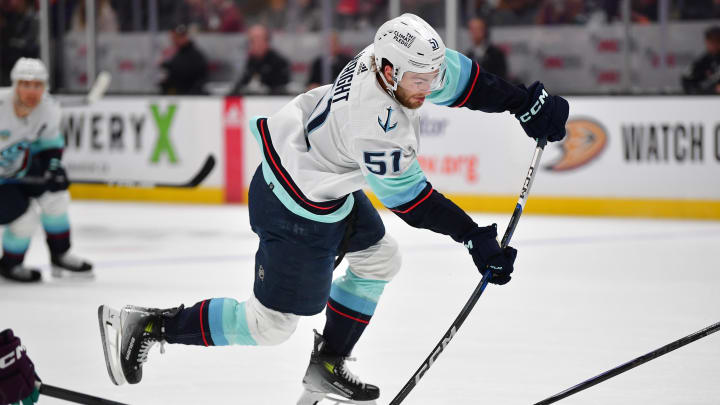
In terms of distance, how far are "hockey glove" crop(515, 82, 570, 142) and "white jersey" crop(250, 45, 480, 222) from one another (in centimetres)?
19

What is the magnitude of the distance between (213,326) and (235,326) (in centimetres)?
6

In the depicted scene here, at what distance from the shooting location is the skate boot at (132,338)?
8.91 feet

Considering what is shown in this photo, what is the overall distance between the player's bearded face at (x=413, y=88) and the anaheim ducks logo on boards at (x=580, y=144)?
16.0 ft

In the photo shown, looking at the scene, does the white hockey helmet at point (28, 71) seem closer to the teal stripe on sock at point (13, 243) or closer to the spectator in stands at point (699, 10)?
the teal stripe on sock at point (13, 243)

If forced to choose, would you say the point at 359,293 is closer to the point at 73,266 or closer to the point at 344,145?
the point at 344,145

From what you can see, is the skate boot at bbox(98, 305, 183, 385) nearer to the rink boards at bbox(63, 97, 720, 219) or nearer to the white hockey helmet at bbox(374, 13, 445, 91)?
the white hockey helmet at bbox(374, 13, 445, 91)

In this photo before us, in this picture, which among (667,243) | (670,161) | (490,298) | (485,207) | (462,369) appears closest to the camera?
(462,369)

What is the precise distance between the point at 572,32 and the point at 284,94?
2.17 meters

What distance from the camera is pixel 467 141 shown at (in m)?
7.45

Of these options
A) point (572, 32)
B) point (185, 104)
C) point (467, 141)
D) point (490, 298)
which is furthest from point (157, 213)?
point (490, 298)

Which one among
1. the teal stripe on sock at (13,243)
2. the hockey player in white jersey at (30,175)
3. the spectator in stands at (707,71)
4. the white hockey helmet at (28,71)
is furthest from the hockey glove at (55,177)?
the spectator in stands at (707,71)

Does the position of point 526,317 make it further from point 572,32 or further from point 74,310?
point 572,32

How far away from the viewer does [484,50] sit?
25.2ft

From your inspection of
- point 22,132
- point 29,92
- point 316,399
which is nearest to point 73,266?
point 22,132
